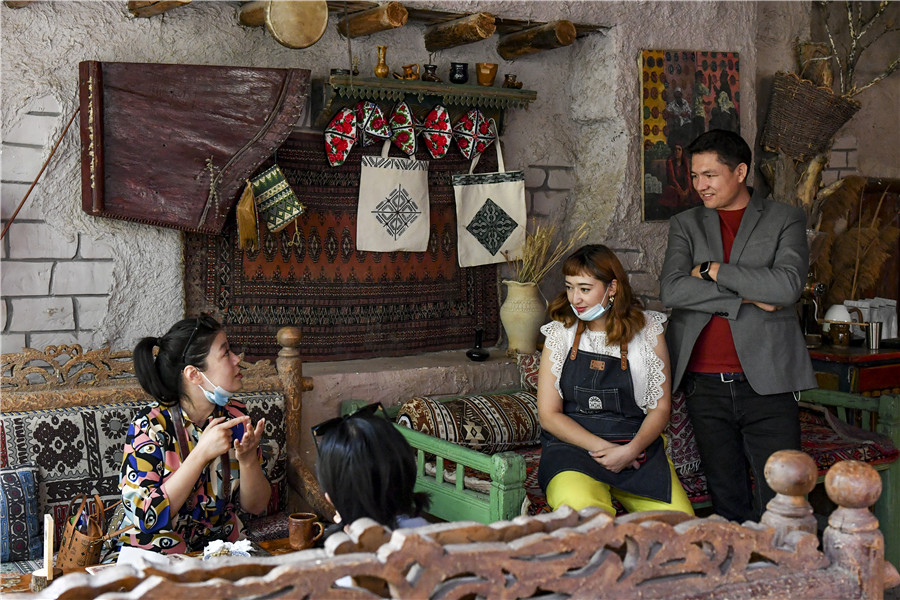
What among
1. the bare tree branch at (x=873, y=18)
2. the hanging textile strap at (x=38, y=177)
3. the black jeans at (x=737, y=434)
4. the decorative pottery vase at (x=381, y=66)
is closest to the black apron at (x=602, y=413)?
the black jeans at (x=737, y=434)

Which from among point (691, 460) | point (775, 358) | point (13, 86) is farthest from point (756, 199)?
point (13, 86)

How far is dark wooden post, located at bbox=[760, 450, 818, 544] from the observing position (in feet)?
5.07

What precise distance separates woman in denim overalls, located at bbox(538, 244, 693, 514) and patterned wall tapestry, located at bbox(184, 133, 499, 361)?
121cm

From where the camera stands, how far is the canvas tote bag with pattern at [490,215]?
4.64 metres

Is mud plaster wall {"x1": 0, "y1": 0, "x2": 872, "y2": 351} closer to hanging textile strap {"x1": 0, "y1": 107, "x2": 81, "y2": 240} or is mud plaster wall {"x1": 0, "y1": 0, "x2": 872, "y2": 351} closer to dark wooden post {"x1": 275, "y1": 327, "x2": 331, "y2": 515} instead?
hanging textile strap {"x1": 0, "y1": 107, "x2": 81, "y2": 240}

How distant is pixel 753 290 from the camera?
332cm

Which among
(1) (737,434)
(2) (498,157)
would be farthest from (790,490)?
(2) (498,157)


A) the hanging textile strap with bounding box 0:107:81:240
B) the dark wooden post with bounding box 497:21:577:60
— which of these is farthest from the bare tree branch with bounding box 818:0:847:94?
the hanging textile strap with bounding box 0:107:81:240

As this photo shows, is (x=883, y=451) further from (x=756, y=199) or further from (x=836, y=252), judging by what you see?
(x=836, y=252)

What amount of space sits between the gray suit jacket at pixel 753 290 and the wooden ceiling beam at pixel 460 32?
1238mm

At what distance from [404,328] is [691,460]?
1.48 metres

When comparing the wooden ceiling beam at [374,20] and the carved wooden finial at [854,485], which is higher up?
the wooden ceiling beam at [374,20]

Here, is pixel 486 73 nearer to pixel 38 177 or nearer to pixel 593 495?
pixel 38 177

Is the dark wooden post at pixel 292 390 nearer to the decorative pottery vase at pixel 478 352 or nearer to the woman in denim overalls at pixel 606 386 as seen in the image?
the woman in denim overalls at pixel 606 386
